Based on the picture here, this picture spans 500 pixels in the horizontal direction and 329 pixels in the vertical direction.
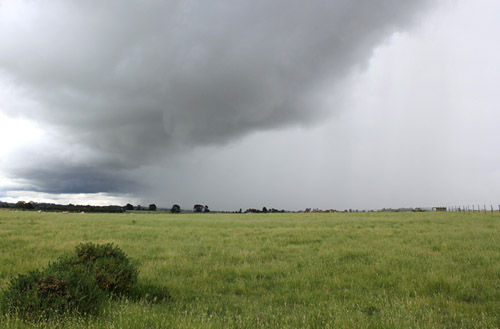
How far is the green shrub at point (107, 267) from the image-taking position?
7.69 metres

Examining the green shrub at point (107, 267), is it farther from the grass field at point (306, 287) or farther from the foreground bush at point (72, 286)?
the grass field at point (306, 287)

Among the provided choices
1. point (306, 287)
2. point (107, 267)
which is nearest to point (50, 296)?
point (107, 267)

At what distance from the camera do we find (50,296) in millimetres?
5961

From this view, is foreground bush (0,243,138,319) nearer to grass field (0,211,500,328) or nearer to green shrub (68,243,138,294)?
green shrub (68,243,138,294)

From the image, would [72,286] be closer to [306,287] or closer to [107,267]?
[107,267]

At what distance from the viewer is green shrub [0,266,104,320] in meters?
5.77

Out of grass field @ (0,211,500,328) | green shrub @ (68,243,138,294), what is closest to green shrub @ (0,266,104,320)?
grass field @ (0,211,500,328)

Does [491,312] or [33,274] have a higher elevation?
[33,274]

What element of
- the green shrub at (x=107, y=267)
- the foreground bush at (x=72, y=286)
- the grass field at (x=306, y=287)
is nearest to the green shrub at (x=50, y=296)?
the foreground bush at (x=72, y=286)

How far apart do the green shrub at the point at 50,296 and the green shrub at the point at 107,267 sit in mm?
835

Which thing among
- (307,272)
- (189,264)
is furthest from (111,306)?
(307,272)

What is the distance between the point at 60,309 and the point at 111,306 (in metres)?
1.14

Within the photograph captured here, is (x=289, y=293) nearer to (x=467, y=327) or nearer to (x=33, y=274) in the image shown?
(x=467, y=327)

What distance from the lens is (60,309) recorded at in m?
5.84
